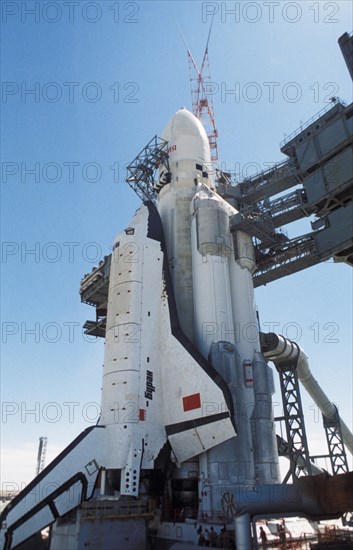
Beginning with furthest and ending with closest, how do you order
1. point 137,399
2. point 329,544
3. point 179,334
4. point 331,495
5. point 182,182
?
point 182,182 → point 179,334 → point 137,399 → point 331,495 → point 329,544

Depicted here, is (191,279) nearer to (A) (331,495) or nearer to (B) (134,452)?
(B) (134,452)

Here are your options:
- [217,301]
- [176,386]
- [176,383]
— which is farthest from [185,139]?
[176,386]

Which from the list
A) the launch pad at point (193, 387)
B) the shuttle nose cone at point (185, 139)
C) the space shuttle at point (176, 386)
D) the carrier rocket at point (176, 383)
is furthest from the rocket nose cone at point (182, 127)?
the carrier rocket at point (176, 383)

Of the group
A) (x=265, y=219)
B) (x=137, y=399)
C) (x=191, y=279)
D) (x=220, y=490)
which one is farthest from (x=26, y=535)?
(x=265, y=219)

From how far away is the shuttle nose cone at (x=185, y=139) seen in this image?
30906 millimetres

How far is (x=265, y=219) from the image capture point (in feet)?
93.2

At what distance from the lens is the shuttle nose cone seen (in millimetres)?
30906

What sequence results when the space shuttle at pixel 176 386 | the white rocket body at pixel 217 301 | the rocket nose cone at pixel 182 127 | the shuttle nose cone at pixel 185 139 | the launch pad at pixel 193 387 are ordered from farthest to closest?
the rocket nose cone at pixel 182 127 → the shuttle nose cone at pixel 185 139 → the white rocket body at pixel 217 301 → the space shuttle at pixel 176 386 → the launch pad at pixel 193 387

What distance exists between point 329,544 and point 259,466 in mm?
6944

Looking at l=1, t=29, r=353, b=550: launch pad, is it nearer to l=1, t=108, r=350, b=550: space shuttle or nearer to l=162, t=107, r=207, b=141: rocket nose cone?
l=1, t=108, r=350, b=550: space shuttle

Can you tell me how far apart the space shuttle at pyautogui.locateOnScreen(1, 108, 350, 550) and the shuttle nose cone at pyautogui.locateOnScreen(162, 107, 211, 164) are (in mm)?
4062

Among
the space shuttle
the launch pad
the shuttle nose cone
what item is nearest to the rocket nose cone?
the shuttle nose cone

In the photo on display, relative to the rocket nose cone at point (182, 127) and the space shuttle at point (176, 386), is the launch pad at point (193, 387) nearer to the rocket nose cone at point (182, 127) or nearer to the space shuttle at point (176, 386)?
the space shuttle at point (176, 386)

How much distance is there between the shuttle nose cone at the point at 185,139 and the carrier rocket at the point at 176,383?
4.18 m
